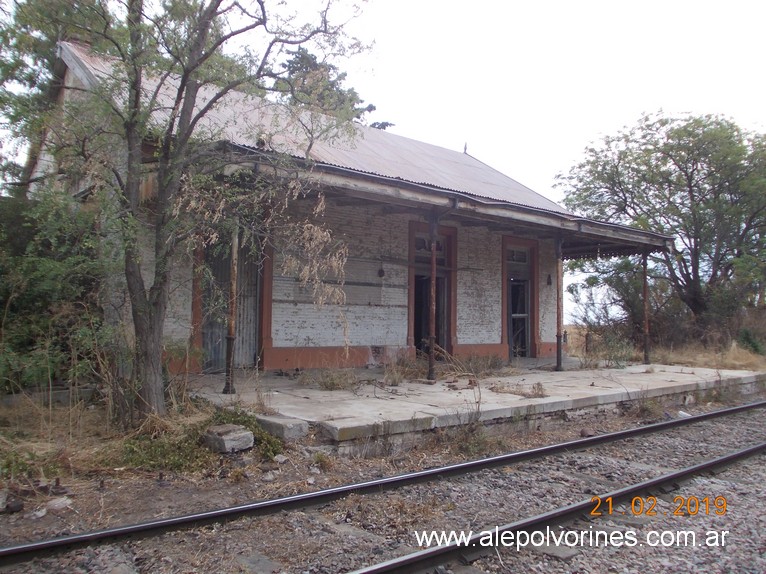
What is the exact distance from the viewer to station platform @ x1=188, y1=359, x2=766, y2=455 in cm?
623

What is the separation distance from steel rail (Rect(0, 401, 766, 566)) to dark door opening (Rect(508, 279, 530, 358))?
8497 mm

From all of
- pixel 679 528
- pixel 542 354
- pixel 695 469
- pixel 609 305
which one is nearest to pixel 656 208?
pixel 609 305

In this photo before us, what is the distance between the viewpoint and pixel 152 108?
20.8ft

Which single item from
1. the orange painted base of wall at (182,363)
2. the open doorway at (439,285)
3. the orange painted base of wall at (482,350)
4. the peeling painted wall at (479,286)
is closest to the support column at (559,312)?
the orange painted base of wall at (482,350)

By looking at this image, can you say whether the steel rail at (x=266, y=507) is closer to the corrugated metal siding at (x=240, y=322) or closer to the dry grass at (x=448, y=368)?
the dry grass at (x=448, y=368)

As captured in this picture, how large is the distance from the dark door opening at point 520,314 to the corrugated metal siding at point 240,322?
7.47 m

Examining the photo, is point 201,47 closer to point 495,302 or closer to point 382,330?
point 382,330

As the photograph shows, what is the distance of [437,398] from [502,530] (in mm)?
4174

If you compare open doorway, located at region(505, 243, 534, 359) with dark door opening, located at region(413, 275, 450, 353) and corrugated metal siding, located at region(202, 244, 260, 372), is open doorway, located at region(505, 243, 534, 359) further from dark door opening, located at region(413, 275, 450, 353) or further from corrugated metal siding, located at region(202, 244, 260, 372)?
corrugated metal siding, located at region(202, 244, 260, 372)

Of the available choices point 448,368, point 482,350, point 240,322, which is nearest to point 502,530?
point 240,322

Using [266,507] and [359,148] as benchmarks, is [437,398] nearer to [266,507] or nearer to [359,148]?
[266,507]

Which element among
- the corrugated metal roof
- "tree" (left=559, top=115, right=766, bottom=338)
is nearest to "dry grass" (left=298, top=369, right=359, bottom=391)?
the corrugated metal roof

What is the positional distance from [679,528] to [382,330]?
26.9ft

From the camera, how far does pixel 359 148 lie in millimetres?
12633
